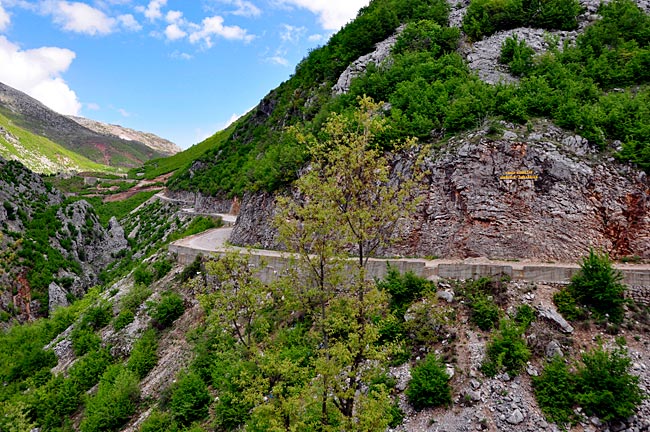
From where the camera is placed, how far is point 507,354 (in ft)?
37.0

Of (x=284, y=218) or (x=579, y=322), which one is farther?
(x=579, y=322)

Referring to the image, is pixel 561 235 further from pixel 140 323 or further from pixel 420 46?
pixel 140 323

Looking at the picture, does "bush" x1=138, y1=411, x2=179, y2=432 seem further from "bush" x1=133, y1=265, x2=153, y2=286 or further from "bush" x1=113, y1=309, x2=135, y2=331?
"bush" x1=133, y1=265, x2=153, y2=286

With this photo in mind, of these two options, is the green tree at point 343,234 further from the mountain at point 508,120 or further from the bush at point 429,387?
the mountain at point 508,120

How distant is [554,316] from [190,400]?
12648 millimetres

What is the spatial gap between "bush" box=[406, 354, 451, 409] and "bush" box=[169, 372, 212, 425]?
24.5ft

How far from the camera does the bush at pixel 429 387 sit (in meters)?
10.8

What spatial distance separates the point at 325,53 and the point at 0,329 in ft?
107

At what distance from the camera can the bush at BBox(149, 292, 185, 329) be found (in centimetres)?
1966

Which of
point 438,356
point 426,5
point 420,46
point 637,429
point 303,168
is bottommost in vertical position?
point 637,429

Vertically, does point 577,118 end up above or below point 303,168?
above

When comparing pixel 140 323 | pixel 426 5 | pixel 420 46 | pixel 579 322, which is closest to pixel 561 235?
pixel 579 322

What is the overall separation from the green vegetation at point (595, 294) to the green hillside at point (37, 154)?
132939 mm

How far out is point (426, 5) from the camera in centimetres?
2942
